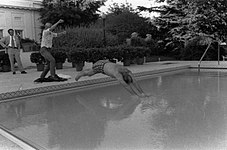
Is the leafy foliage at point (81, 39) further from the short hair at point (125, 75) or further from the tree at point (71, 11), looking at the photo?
the tree at point (71, 11)

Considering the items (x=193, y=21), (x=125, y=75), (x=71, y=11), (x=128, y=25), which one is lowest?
(x=125, y=75)

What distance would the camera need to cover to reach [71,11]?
20.6 m

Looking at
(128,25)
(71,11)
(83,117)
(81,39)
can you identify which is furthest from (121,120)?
(71,11)

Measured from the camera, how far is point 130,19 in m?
17.1

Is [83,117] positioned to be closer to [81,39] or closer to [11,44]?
[11,44]

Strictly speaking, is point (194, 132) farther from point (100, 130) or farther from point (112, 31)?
point (112, 31)

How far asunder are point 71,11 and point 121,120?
17.5 metres

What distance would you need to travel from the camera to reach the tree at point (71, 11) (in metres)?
20.5

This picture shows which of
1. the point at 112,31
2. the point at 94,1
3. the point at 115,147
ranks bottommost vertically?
the point at 115,147

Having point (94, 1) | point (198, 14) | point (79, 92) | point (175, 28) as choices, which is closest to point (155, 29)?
point (175, 28)

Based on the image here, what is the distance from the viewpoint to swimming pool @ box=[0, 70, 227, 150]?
3170mm

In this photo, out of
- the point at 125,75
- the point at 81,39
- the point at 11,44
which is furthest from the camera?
the point at 81,39

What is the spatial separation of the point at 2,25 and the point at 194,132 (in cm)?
2002

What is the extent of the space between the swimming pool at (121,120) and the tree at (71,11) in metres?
14.8
